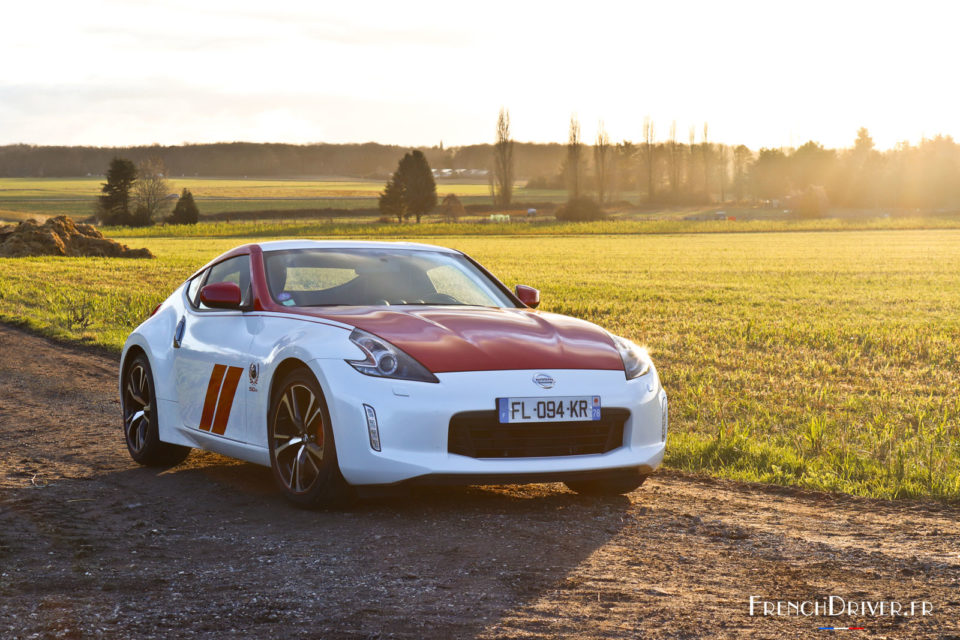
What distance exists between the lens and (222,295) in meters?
6.86

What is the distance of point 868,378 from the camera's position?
12.5 meters

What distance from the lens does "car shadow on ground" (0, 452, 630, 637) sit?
4.23 meters

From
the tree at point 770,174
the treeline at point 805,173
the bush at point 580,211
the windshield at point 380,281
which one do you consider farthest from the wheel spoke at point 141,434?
the tree at point 770,174

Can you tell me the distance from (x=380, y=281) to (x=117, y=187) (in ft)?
344

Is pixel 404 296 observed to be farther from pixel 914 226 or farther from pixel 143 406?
pixel 914 226

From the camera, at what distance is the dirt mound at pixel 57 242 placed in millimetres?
40969

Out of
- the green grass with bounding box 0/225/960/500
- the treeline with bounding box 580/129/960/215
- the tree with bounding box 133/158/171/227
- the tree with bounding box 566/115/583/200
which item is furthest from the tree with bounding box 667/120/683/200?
the green grass with bounding box 0/225/960/500

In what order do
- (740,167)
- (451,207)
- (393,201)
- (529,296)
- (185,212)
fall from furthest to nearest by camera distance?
(740,167) < (451,207) < (393,201) < (185,212) < (529,296)

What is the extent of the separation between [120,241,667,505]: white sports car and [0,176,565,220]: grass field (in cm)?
10235

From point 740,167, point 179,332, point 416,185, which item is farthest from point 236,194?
point 179,332

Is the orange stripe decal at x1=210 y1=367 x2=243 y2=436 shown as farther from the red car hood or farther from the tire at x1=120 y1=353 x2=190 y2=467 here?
the tire at x1=120 y1=353 x2=190 y2=467

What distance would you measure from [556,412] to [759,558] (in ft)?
4.11

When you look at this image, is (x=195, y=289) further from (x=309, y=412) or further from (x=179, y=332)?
(x=309, y=412)

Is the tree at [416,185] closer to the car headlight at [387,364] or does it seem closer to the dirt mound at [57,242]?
the dirt mound at [57,242]
